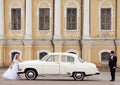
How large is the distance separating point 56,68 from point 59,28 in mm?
16413

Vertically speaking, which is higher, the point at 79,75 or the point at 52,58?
the point at 52,58

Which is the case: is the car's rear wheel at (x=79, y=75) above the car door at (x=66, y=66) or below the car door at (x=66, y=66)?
below

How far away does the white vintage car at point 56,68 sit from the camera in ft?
97.5

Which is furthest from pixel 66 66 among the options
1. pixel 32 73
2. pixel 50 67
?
pixel 32 73

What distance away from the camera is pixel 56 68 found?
29703 millimetres

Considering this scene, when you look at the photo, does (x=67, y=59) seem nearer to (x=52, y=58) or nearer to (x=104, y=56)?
(x=52, y=58)

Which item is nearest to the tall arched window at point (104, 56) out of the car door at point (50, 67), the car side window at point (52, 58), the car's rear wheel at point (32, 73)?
the car side window at point (52, 58)

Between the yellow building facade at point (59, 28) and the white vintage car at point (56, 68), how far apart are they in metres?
15.5

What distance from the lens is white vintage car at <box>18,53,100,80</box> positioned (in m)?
29.7

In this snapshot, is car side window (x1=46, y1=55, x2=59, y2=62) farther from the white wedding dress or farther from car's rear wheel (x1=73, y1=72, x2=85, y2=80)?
the white wedding dress

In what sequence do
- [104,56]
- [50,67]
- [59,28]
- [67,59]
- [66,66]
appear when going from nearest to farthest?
[50,67] → [66,66] → [67,59] → [59,28] → [104,56]

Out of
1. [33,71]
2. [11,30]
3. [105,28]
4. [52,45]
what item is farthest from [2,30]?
[33,71]

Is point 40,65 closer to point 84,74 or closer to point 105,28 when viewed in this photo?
point 84,74

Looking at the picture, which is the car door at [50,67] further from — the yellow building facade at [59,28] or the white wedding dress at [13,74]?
the yellow building facade at [59,28]
